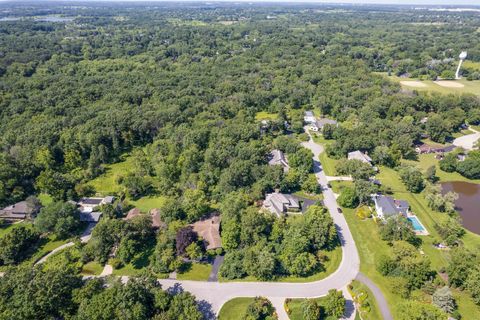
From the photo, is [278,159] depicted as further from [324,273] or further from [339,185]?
[324,273]

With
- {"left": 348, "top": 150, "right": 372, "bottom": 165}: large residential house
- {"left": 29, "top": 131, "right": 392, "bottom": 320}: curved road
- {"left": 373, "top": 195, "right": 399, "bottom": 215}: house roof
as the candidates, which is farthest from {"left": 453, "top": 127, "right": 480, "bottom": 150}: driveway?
{"left": 29, "top": 131, "right": 392, "bottom": 320}: curved road

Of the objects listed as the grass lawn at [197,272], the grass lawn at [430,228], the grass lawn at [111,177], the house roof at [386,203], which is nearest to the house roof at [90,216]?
the grass lawn at [111,177]

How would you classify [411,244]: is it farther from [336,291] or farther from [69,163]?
[69,163]

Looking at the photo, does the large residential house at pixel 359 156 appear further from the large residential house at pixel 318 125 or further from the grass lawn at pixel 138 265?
the grass lawn at pixel 138 265

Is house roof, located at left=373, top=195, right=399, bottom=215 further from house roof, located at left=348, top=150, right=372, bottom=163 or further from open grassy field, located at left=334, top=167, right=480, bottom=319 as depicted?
house roof, located at left=348, top=150, right=372, bottom=163

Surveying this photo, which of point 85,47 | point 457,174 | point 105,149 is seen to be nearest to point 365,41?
point 457,174
